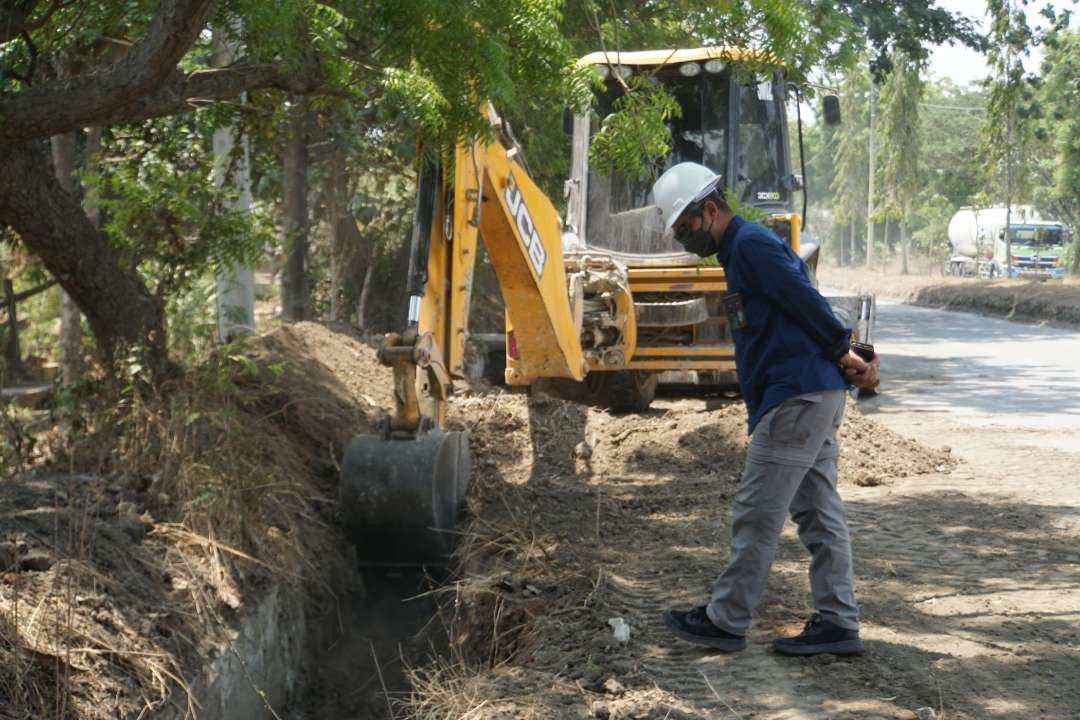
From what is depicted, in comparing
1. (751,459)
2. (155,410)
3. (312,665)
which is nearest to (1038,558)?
(751,459)

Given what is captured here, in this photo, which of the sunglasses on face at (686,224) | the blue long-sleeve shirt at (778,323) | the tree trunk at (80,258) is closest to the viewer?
the blue long-sleeve shirt at (778,323)

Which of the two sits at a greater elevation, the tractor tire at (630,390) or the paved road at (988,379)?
the tractor tire at (630,390)

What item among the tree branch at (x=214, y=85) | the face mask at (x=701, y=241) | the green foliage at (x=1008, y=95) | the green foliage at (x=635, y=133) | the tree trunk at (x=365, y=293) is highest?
the green foliage at (x=1008, y=95)

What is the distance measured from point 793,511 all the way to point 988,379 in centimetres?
1193

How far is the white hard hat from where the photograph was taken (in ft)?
17.4

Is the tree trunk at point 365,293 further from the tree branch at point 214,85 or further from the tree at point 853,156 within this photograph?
the tree at point 853,156

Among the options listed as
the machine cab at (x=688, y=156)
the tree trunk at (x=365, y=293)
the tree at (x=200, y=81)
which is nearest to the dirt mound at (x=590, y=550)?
the machine cab at (x=688, y=156)

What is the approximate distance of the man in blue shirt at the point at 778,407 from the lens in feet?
16.9

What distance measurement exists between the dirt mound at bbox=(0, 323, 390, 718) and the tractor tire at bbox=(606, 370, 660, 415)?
282 centimetres

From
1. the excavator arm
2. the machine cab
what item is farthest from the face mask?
the machine cab

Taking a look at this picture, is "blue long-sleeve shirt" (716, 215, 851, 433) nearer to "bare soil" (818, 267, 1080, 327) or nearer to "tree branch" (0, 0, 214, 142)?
"tree branch" (0, 0, 214, 142)

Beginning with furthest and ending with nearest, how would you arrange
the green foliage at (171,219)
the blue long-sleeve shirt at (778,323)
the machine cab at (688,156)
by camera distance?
the machine cab at (688,156) → the green foliage at (171,219) → the blue long-sleeve shirt at (778,323)

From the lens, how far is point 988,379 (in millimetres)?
16375

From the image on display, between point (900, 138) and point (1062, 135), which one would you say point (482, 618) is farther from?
point (1062, 135)
